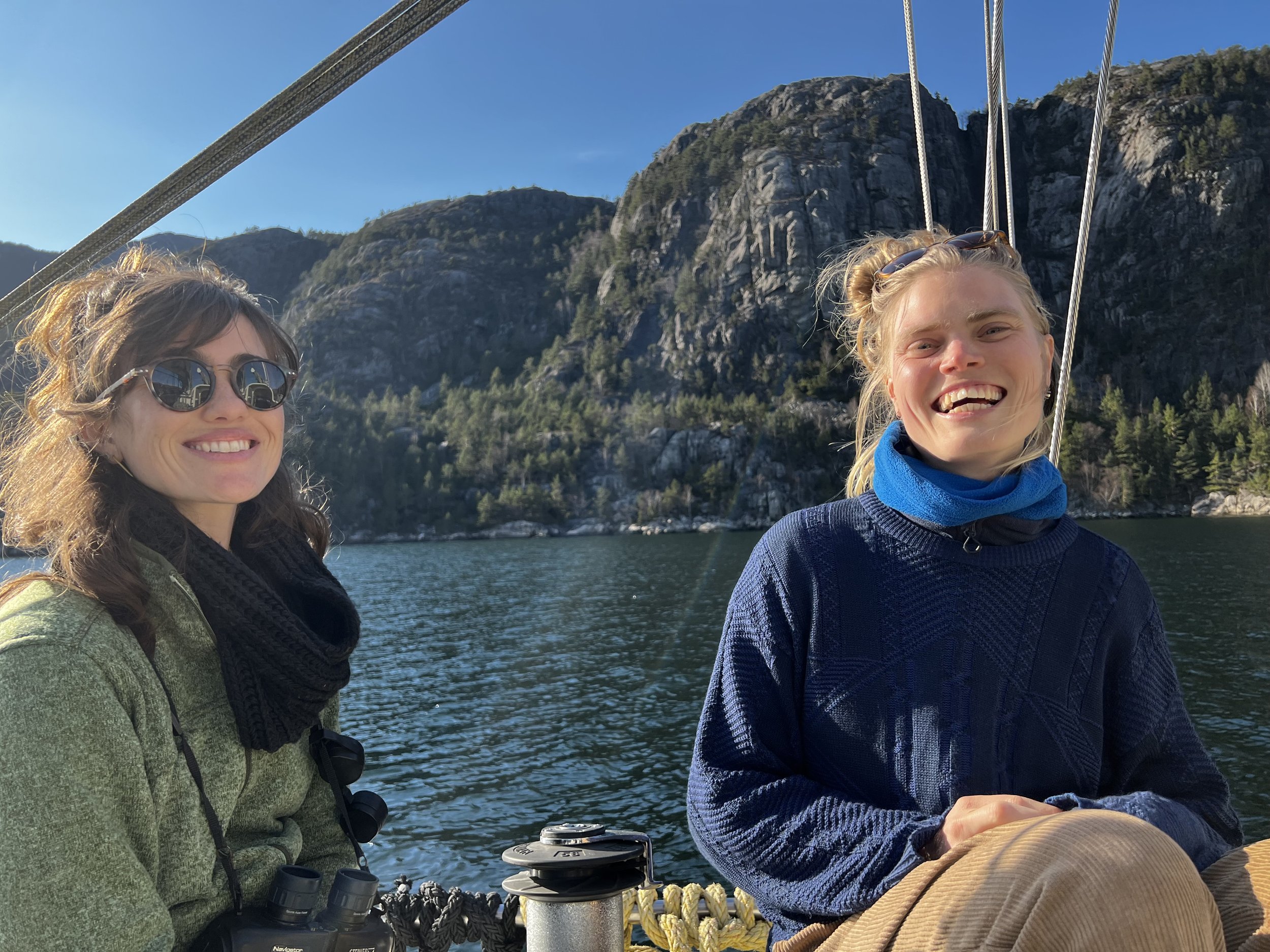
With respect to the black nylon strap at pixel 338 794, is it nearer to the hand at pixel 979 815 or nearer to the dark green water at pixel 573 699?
the hand at pixel 979 815

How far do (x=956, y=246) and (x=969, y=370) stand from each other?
0.33 m

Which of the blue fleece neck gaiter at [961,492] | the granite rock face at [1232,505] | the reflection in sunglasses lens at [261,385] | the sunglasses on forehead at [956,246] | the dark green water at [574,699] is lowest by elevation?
the granite rock face at [1232,505]

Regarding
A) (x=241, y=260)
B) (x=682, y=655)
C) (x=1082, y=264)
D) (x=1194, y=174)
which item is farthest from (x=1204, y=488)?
(x=241, y=260)

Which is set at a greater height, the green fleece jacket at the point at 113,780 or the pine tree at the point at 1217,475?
the green fleece jacket at the point at 113,780

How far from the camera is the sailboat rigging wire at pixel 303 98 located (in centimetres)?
203

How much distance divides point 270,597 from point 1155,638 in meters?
1.84

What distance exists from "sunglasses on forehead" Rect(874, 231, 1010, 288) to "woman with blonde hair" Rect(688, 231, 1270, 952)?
0.01 meters

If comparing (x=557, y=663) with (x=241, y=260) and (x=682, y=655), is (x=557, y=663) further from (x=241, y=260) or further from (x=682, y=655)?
(x=241, y=260)

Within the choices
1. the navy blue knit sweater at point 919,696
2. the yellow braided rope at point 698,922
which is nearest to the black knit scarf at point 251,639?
the navy blue knit sweater at point 919,696

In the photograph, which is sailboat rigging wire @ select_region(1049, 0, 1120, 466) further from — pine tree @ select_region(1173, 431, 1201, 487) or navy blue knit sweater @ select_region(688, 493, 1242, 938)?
pine tree @ select_region(1173, 431, 1201, 487)

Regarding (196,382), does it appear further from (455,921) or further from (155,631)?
(455,921)

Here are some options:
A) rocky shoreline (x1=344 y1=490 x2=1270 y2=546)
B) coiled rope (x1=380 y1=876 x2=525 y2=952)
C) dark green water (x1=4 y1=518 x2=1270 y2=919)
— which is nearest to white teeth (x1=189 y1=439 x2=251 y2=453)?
coiled rope (x1=380 y1=876 x2=525 y2=952)

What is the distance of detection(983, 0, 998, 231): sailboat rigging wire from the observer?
3.37 meters

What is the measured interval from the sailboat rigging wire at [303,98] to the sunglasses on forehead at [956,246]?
112cm
